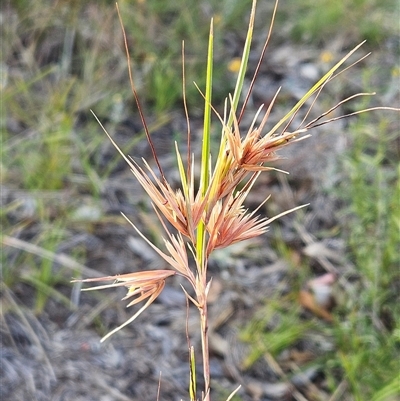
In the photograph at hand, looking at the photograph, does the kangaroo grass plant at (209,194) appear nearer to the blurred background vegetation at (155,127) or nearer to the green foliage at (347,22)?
the blurred background vegetation at (155,127)

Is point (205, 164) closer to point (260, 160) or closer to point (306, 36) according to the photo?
point (260, 160)

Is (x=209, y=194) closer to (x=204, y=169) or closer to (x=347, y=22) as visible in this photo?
(x=204, y=169)

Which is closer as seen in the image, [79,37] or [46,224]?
[46,224]

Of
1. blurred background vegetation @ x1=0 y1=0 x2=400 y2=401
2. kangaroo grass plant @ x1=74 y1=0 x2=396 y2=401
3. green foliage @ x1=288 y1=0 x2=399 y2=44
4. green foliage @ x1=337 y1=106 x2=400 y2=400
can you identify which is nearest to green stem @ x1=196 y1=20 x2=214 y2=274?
kangaroo grass plant @ x1=74 y1=0 x2=396 y2=401

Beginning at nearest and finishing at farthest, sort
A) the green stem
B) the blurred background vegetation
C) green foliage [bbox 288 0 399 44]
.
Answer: the green stem < the blurred background vegetation < green foliage [bbox 288 0 399 44]

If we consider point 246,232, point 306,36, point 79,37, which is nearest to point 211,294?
point 246,232

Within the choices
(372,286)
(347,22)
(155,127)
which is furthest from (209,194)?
(347,22)

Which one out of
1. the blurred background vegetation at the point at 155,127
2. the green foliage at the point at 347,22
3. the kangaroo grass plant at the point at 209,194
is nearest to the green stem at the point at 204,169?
the kangaroo grass plant at the point at 209,194

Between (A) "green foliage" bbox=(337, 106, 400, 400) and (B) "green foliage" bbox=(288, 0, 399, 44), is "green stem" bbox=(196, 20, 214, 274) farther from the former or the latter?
(B) "green foliage" bbox=(288, 0, 399, 44)
